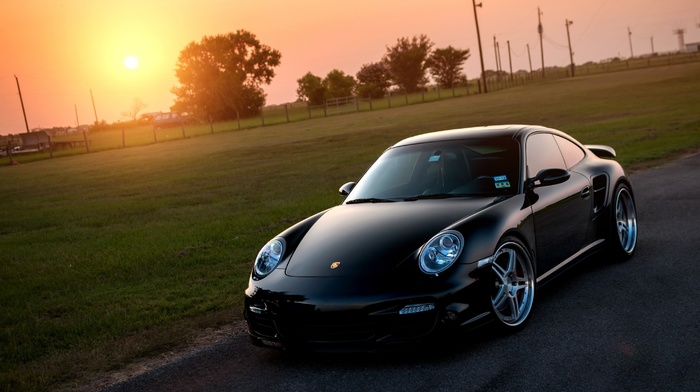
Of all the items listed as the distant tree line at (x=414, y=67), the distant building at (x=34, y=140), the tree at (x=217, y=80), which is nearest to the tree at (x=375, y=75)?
the distant tree line at (x=414, y=67)

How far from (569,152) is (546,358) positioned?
291cm

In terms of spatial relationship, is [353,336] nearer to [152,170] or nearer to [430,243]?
[430,243]

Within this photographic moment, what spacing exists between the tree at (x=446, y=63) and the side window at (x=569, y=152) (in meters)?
102

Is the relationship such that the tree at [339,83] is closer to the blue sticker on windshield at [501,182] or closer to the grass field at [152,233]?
the grass field at [152,233]

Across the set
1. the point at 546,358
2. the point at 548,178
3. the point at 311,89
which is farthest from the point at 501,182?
the point at 311,89

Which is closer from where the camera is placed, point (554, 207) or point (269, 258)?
point (269, 258)

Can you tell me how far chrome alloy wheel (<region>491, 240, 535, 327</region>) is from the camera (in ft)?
18.6

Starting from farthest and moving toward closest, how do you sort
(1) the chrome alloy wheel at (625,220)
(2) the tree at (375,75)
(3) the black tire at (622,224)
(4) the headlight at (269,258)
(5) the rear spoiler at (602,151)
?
(2) the tree at (375,75), (5) the rear spoiler at (602,151), (1) the chrome alloy wheel at (625,220), (3) the black tire at (622,224), (4) the headlight at (269,258)

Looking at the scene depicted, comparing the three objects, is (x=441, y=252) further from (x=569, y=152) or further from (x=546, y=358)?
(x=569, y=152)

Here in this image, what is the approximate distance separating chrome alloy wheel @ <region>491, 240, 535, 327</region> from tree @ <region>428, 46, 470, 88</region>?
341ft

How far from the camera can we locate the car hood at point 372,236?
17.9 ft

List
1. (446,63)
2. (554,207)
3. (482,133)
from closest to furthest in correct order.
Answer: (554,207) < (482,133) < (446,63)

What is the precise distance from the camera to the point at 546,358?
5094mm

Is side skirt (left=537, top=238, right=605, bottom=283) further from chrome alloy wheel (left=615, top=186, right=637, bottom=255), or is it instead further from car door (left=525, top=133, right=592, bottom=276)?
chrome alloy wheel (left=615, top=186, right=637, bottom=255)
